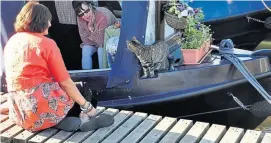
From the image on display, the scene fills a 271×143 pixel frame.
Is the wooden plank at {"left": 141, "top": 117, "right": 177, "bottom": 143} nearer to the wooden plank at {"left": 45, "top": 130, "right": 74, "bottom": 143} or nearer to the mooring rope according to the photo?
the wooden plank at {"left": 45, "top": 130, "right": 74, "bottom": 143}

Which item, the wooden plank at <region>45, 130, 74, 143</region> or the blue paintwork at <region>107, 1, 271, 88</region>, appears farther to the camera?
the blue paintwork at <region>107, 1, 271, 88</region>

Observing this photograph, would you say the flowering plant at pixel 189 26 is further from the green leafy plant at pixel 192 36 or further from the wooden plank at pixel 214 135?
the wooden plank at pixel 214 135

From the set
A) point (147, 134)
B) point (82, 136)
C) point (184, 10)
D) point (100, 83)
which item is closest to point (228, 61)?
point (184, 10)

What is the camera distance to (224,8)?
700 centimetres

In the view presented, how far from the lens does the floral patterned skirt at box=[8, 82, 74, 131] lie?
3035mm

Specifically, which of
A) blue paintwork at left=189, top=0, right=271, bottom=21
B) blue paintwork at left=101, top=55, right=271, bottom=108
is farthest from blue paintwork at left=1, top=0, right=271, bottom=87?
blue paintwork at left=189, top=0, right=271, bottom=21

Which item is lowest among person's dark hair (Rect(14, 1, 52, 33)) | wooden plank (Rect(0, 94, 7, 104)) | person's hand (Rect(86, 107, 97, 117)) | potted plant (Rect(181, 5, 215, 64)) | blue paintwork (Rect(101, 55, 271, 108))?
blue paintwork (Rect(101, 55, 271, 108))

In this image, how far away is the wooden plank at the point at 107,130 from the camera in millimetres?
3109

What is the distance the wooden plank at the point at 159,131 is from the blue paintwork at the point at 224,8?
391 cm

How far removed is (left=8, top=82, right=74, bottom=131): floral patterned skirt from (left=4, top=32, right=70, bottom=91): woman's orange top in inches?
1.9

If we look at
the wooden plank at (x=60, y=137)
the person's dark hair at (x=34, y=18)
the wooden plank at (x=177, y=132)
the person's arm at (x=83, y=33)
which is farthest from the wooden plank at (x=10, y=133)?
the person's arm at (x=83, y=33)

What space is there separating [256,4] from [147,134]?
4.50 meters

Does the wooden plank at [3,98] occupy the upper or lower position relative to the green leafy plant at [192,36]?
lower

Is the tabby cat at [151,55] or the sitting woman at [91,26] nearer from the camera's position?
the tabby cat at [151,55]
